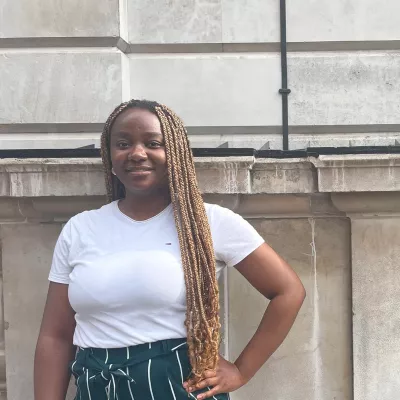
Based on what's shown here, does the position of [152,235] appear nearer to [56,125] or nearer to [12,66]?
[56,125]

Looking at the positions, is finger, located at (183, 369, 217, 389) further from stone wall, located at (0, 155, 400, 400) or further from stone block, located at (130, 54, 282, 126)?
stone block, located at (130, 54, 282, 126)

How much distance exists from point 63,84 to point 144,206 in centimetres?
137

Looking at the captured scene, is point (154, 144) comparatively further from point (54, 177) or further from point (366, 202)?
point (366, 202)

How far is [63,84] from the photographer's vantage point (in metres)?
3.02

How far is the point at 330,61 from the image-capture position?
10.8ft

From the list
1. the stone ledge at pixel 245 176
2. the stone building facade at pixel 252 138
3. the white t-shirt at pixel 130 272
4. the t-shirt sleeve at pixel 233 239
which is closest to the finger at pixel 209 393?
the white t-shirt at pixel 130 272

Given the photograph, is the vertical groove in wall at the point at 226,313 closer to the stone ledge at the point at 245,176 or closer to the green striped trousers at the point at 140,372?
the stone ledge at the point at 245,176

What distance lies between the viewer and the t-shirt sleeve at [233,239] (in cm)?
194

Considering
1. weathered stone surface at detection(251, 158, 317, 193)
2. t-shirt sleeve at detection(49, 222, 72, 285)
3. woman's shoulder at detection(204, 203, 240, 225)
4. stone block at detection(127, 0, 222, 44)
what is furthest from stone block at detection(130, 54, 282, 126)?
t-shirt sleeve at detection(49, 222, 72, 285)

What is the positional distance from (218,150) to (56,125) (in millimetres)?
1227

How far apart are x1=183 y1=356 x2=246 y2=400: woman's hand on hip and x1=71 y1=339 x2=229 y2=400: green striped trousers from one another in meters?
0.03

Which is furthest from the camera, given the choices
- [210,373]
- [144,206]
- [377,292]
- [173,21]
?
[173,21]

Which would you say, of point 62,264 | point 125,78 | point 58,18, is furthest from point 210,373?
point 58,18

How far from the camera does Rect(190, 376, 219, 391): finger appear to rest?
1848 mm
